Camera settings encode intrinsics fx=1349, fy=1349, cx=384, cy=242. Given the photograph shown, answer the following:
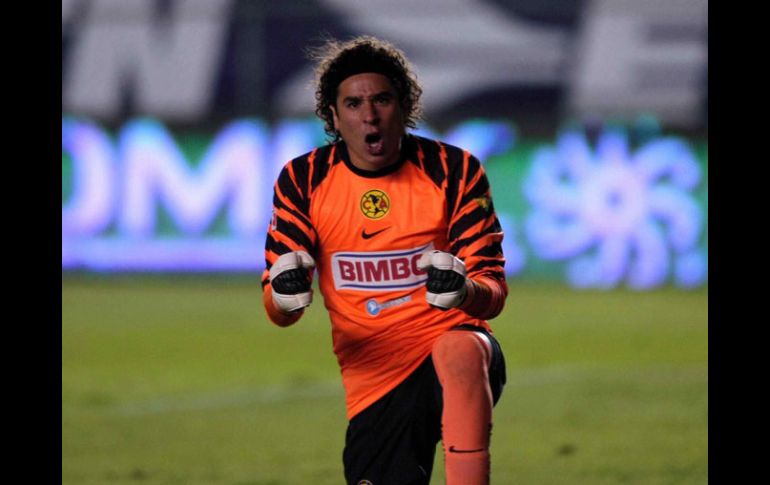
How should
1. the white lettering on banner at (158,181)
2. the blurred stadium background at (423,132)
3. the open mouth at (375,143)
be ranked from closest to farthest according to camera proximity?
the open mouth at (375,143)
the blurred stadium background at (423,132)
the white lettering on banner at (158,181)

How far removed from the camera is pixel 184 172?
18.1m

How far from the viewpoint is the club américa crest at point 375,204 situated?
5.33m

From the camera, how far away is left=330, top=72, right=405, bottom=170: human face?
5.26m

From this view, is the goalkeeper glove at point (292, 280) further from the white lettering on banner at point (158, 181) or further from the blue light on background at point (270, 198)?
the white lettering on banner at point (158, 181)

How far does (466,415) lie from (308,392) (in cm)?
533

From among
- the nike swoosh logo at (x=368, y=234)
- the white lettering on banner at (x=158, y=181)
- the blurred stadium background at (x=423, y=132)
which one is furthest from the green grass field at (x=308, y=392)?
the nike swoosh logo at (x=368, y=234)

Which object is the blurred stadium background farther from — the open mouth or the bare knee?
the bare knee

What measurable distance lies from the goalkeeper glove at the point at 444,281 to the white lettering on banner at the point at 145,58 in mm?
13897

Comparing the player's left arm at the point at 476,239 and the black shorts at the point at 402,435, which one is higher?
the player's left arm at the point at 476,239

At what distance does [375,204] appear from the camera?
5340 mm

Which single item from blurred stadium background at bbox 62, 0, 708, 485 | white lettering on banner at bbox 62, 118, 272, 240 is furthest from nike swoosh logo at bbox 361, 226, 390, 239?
white lettering on banner at bbox 62, 118, 272, 240

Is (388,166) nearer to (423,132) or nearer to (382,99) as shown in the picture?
(382,99)

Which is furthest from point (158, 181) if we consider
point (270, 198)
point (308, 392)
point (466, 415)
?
point (466, 415)

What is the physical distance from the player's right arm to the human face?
251 mm
